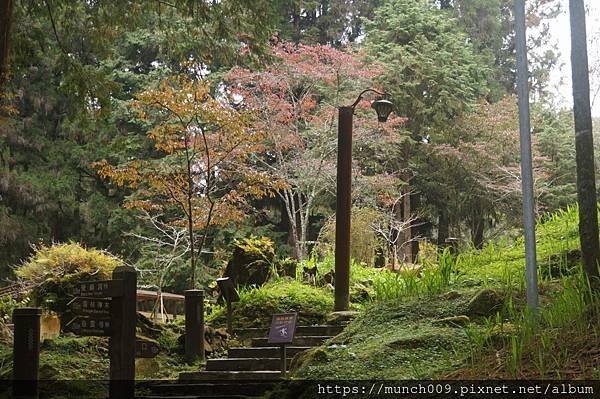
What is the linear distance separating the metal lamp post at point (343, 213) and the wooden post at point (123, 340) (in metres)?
4.13

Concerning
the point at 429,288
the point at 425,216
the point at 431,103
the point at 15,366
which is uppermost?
the point at 431,103

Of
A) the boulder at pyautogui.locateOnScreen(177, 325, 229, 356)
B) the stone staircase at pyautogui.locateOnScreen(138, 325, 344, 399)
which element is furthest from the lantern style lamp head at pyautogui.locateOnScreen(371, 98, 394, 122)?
the boulder at pyautogui.locateOnScreen(177, 325, 229, 356)

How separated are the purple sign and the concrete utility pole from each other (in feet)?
8.40

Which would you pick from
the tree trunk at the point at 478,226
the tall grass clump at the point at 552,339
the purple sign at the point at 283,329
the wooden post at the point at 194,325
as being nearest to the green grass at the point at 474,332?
the tall grass clump at the point at 552,339

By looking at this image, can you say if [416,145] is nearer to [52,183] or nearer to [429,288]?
[52,183]

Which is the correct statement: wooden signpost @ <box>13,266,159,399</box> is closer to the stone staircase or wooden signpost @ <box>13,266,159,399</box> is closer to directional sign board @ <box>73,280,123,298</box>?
directional sign board @ <box>73,280,123,298</box>

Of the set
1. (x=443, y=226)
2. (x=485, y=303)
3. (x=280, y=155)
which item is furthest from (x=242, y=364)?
(x=443, y=226)

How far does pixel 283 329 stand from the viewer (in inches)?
260

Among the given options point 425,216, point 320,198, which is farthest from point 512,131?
point 320,198

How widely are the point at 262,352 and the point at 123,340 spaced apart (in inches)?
121

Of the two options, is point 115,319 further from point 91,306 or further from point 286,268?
point 286,268

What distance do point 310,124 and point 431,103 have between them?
17.5 ft

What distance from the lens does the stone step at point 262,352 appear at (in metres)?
7.94

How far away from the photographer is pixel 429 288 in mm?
6922
